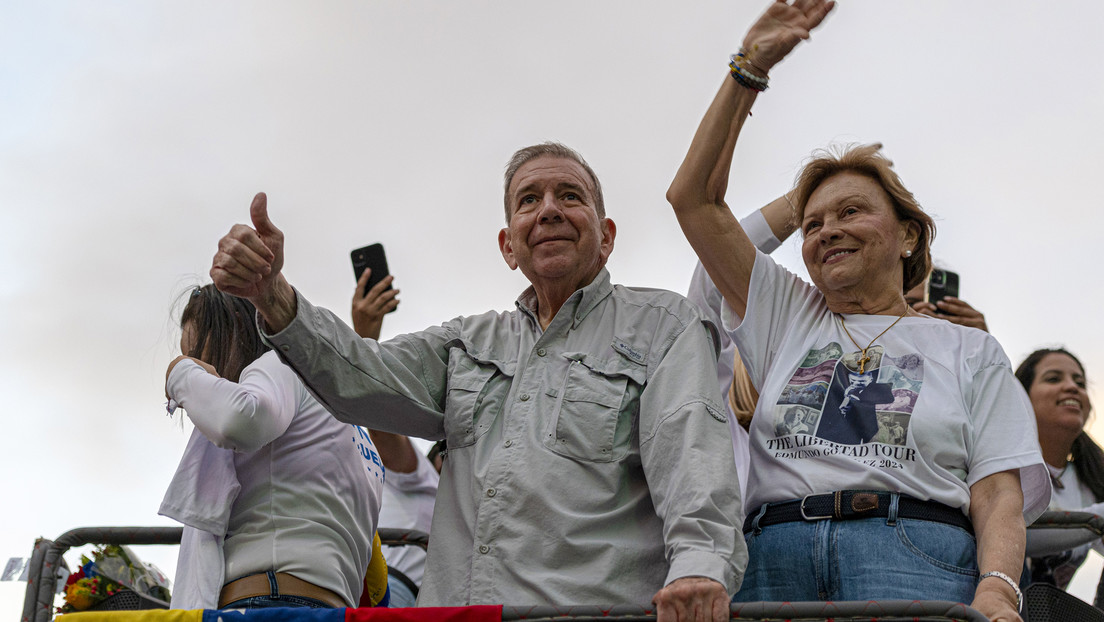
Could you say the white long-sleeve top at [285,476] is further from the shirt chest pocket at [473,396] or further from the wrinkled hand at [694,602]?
the wrinkled hand at [694,602]

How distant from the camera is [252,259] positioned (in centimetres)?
299

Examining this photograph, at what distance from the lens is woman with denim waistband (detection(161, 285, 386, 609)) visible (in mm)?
3482

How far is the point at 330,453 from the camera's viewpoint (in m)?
3.80

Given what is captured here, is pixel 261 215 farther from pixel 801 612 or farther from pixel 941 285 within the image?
pixel 941 285

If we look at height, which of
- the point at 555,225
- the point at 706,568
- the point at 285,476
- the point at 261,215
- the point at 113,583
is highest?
the point at 555,225

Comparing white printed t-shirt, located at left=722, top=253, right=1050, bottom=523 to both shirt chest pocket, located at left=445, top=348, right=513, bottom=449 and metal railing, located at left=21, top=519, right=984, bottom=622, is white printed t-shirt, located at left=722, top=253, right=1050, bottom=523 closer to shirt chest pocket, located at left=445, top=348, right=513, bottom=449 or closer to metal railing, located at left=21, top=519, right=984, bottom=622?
metal railing, located at left=21, top=519, right=984, bottom=622

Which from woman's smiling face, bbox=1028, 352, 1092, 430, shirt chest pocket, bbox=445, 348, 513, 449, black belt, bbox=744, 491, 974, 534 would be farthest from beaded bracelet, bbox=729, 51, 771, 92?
woman's smiling face, bbox=1028, 352, 1092, 430

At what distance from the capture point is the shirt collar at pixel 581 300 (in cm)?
356

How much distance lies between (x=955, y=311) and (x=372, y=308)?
2.45m

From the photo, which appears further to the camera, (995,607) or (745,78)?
(745,78)

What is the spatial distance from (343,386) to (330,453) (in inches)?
22.9

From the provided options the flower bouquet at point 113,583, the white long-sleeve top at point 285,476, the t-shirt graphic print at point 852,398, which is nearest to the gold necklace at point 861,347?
the t-shirt graphic print at point 852,398

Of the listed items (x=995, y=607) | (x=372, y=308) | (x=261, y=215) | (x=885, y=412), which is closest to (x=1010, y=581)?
(x=995, y=607)

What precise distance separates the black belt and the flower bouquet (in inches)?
101
